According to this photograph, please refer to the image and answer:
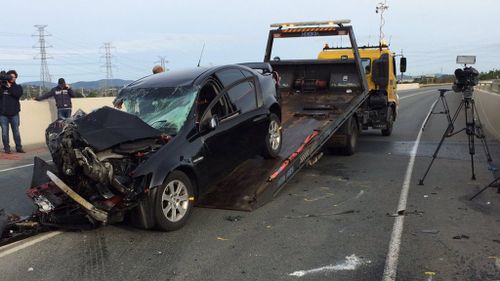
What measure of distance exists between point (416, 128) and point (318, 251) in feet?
41.4

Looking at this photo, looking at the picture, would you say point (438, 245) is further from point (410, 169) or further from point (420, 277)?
point (410, 169)

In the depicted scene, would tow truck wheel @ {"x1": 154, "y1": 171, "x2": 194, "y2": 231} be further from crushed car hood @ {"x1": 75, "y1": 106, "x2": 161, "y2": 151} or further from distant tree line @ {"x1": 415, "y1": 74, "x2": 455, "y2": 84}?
distant tree line @ {"x1": 415, "y1": 74, "x2": 455, "y2": 84}

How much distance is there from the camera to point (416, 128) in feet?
53.8

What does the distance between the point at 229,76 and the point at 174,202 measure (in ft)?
7.36

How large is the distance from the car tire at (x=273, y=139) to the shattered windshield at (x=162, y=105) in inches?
70.3

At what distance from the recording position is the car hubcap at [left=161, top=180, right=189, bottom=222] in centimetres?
536

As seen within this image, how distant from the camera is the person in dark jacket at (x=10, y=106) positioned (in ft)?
39.7

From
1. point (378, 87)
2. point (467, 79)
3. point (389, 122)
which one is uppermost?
point (467, 79)

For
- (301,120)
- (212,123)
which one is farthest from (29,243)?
(301,120)

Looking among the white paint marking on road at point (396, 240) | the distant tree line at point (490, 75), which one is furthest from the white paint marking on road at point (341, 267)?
the distant tree line at point (490, 75)

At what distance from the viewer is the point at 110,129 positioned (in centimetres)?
539

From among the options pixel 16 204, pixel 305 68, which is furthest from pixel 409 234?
pixel 305 68

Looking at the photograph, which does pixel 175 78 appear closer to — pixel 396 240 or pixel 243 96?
pixel 243 96

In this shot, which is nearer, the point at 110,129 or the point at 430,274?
the point at 430,274
